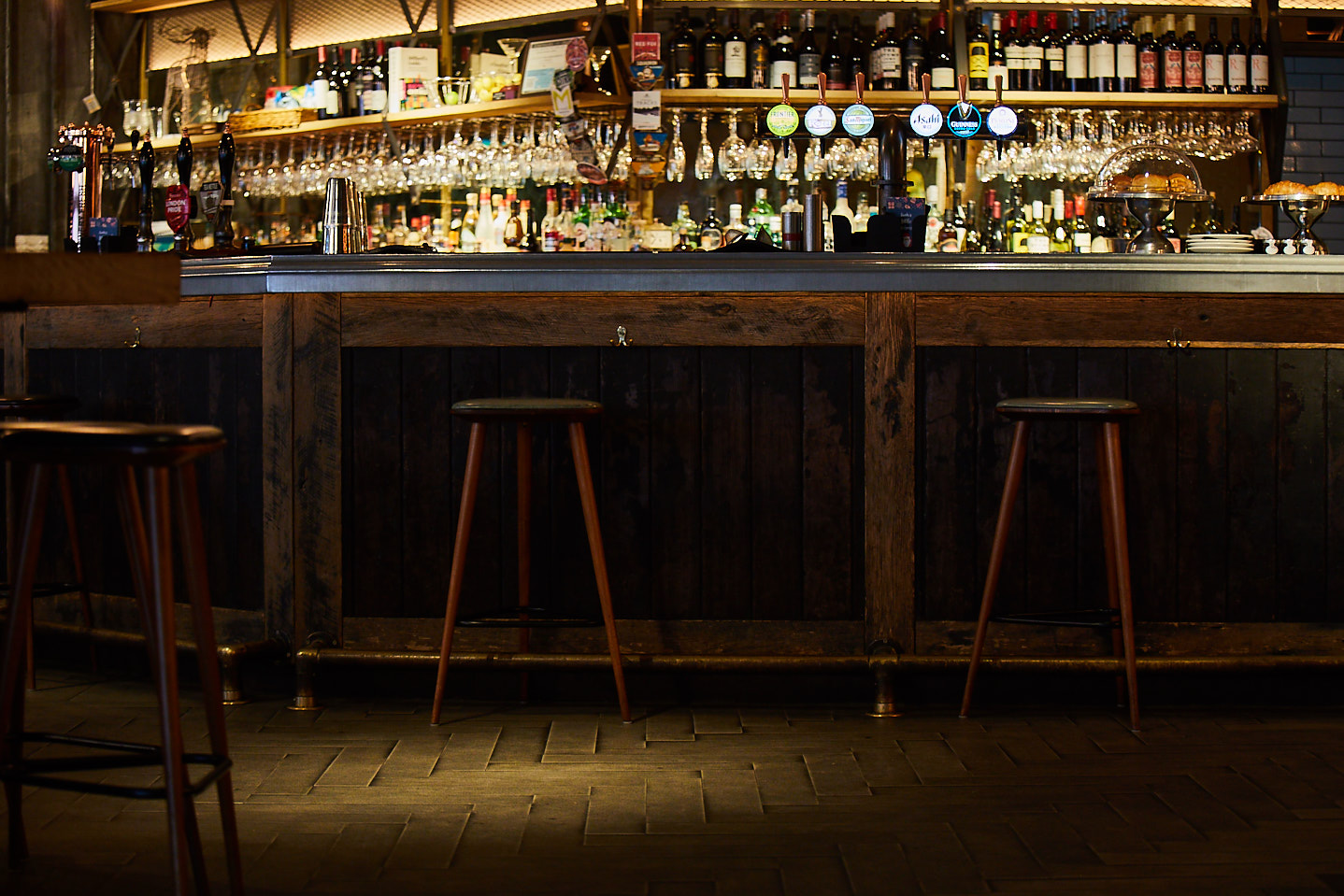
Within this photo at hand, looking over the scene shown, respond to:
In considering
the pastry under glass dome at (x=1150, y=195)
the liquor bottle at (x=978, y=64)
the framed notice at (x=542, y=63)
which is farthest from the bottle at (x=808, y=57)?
the pastry under glass dome at (x=1150, y=195)

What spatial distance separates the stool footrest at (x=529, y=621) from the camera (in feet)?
10.2

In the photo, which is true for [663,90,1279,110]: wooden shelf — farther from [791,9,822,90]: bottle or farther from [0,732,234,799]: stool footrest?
[0,732,234,799]: stool footrest

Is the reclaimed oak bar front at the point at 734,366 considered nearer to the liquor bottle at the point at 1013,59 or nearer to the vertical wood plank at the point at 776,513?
the vertical wood plank at the point at 776,513

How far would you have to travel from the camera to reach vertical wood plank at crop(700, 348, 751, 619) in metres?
3.33

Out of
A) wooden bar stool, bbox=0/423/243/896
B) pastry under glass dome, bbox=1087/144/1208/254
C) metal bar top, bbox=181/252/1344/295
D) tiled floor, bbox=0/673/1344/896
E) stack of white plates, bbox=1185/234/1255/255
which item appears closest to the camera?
wooden bar stool, bbox=0/423/243/896

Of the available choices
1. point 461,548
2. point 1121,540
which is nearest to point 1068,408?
point 1121,540

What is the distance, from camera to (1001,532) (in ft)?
10.2

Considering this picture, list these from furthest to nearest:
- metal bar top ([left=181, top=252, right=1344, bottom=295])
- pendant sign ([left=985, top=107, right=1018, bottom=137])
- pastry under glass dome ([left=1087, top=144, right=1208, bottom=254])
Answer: pendant sign ([left=985, top=107, right=1018, bottom=137]), pastry under glass dome ([left=1087, top=144, right=1208, bottom=254]), metal bar top ([left=181, top=252, right=1344, bottom=295])

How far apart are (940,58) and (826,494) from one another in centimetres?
274

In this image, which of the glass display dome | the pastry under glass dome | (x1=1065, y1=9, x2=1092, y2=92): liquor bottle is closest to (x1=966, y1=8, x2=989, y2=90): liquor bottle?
(x1=1065, y1=9, x2=1092, y2=92): liquor bottle

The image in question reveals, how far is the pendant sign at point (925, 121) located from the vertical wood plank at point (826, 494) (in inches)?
50.7

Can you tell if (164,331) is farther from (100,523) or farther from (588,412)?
(588,412)

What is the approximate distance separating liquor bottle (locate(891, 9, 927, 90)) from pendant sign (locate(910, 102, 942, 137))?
1186 mm

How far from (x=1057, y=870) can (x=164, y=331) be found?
262cm
